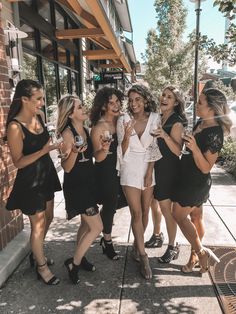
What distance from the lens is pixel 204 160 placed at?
8.91ft

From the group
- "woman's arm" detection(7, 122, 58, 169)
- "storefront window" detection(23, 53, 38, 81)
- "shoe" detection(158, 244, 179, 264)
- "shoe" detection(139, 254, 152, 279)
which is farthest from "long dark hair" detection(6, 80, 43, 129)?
"storefront window" detection(23, 53, 38, 81)

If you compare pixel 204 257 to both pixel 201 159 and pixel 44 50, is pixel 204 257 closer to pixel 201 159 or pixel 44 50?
pixel 201 159

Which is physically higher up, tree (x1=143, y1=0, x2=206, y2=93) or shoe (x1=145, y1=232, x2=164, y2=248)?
tree (x1=143, y1=0, x2=206, y2=93)

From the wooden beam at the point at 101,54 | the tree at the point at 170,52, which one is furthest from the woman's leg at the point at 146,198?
the tree at the point at 170,52

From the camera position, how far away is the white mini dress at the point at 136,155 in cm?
300

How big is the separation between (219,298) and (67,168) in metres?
1.82

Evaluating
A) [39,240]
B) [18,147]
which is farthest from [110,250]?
[18,147]

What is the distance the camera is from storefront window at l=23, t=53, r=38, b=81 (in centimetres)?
633

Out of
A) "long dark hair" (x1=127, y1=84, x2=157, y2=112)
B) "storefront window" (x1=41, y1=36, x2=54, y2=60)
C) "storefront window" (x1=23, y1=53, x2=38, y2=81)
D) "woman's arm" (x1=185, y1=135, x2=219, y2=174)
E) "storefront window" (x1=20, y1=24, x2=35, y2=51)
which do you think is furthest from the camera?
"storefront window" (x1=41, y1=36, x2=54, y2=60)

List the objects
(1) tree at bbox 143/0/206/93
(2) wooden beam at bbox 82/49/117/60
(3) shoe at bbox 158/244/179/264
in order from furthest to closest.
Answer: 1. (1) tree at bbox 143/0/206/93
2. (2) wooden beam at bbox 82/49/117/60
3. (3) shoe at bbox 158/244/179/264

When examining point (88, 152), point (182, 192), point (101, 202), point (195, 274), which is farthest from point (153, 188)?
point (195, 274)

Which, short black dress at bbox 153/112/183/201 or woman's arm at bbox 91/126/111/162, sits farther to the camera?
short black dress at bbox 153/112/183/201

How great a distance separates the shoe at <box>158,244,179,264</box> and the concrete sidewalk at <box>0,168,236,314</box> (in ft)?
0.19

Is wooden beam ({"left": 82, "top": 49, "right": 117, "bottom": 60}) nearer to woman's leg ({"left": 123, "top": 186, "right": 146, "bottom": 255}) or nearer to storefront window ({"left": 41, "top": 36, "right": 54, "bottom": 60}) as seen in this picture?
storefront window ({"left": 41, "top": 36, "right": 54, "bottom": 60})
